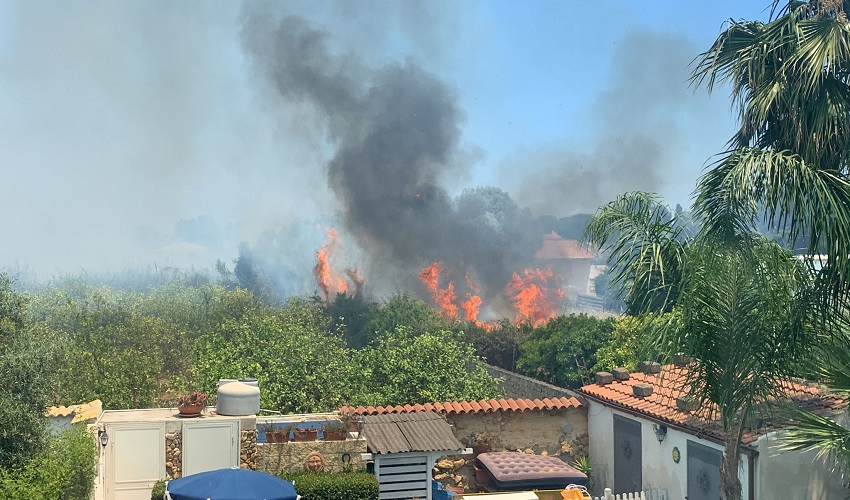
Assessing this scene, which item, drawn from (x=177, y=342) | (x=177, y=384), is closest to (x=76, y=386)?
(x=177, y=384)

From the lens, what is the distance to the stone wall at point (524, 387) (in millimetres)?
27972

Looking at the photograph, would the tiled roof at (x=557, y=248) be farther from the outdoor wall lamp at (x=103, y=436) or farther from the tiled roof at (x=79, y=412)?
the outdoor wall lamp at (x=103, y=436)

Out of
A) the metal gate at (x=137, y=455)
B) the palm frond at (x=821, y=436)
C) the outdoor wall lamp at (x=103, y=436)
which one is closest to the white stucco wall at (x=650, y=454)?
the palm frond at (x=821, y=436)

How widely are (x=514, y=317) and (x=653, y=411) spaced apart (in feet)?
214

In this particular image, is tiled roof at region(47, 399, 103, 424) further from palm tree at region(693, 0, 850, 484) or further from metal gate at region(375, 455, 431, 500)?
palm tree at region(693, 0, 850, 484)

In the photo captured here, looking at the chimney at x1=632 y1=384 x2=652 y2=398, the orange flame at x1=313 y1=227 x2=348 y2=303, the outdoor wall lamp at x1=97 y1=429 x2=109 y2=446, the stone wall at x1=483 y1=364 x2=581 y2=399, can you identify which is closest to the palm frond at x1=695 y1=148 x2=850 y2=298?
the chimney at x1=632 y1=384 x2=652 y2=398

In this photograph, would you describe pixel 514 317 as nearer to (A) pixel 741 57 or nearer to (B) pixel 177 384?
(B) pixel 177 384

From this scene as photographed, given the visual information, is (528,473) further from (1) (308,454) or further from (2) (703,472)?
(1) (308,454)

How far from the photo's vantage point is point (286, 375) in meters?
26.1

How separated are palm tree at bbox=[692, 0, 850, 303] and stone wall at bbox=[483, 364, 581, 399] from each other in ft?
40.7

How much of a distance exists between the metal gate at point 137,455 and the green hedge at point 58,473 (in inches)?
34.9

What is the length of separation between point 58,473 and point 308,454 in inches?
193

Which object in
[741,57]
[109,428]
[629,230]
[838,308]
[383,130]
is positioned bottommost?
[109,428]

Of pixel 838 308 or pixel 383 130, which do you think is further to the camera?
pixel 383 130
